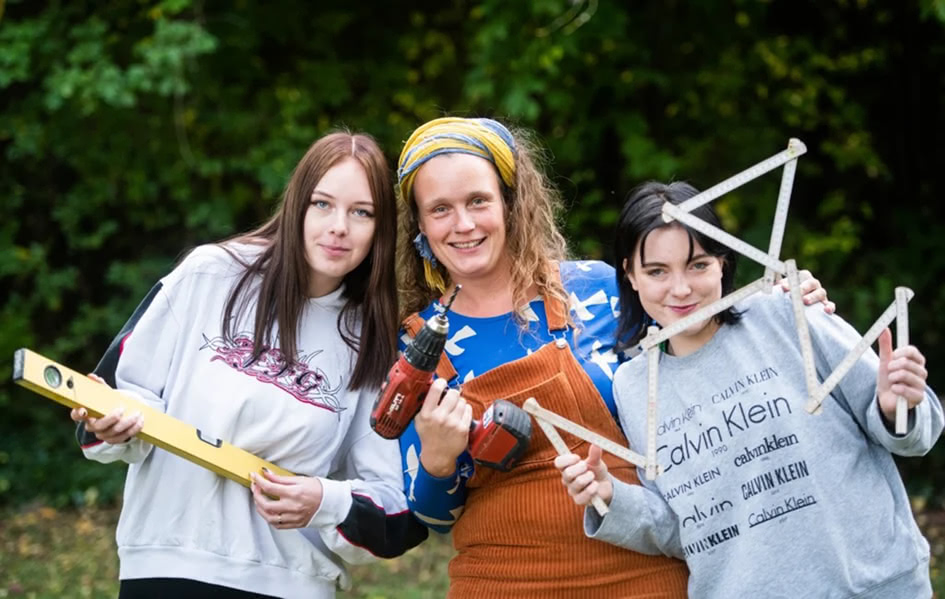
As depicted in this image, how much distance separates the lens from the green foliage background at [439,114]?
8.52 m

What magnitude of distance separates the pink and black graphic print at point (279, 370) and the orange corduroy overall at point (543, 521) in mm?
370

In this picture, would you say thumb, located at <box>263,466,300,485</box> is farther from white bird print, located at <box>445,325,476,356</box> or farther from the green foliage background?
the green foliage background

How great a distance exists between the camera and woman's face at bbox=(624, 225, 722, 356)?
9.39ft

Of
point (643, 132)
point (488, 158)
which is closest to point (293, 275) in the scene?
point (488, 158)

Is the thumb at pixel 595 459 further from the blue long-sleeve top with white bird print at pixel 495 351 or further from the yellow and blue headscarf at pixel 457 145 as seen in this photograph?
the yellow and blue headscarf at pixel 457 145

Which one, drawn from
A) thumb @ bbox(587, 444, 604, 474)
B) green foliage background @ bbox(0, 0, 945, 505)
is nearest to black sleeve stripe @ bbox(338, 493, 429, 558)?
thumb @ bbox(587, 444, 604, 474)

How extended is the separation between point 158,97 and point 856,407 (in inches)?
286

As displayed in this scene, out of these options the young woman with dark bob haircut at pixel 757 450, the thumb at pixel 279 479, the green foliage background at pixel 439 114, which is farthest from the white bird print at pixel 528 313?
the green foliage background at pixel 439 114

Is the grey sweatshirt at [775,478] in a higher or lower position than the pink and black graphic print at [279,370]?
lower

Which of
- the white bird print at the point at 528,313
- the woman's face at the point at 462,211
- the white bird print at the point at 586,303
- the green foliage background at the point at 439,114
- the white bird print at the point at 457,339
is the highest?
the green foliage background at the point at 439,114

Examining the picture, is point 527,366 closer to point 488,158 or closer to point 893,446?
point 488,158

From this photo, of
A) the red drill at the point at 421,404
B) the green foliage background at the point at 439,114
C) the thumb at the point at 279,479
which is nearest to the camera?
the red drill at the point at 421,404

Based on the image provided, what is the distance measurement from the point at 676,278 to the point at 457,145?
2.49 feet

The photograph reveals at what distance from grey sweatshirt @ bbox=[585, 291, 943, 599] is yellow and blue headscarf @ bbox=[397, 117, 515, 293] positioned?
32.1 inches
